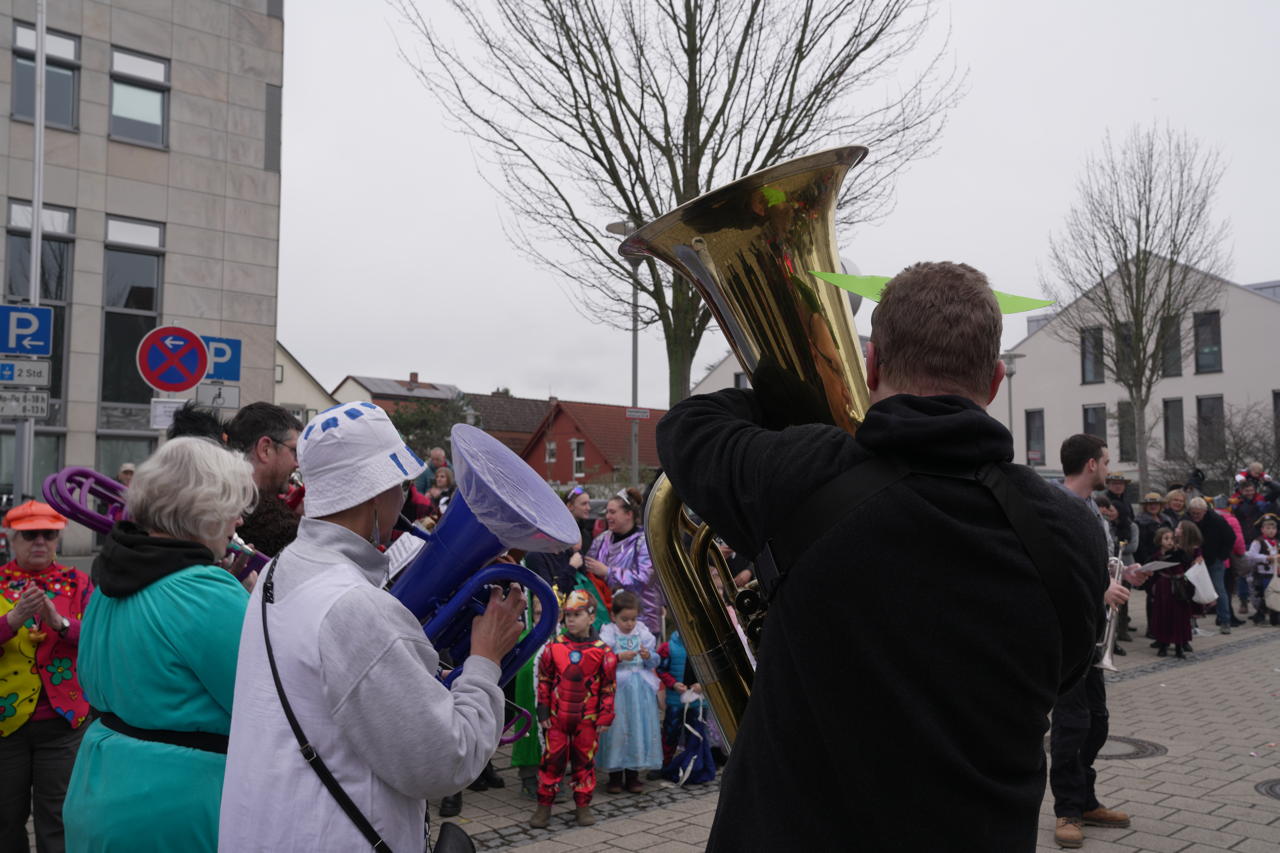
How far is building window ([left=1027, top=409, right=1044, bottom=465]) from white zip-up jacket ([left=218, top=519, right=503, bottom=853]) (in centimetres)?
4121

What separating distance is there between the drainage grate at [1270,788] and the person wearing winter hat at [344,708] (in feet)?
18.9

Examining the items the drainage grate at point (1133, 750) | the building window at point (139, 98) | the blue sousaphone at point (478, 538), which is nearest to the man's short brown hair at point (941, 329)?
the blue sousaphone at point (478, 538)

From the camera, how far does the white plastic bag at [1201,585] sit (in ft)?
35.8

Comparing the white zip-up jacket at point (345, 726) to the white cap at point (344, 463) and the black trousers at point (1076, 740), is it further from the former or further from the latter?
the black trousers at point (1076, 740)

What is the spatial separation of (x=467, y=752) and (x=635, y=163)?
28.7 feet

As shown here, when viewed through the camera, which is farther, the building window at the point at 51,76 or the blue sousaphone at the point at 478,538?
the building window at the point at 51,76

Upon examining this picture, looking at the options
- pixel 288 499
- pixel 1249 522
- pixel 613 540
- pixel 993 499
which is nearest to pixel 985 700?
pixel 993 499

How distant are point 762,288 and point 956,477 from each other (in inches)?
24.6

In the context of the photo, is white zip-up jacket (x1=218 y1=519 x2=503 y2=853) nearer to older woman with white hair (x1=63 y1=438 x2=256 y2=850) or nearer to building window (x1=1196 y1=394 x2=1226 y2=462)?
older woman with white hair (x1=63 y1=438 x2=256 y2=850)

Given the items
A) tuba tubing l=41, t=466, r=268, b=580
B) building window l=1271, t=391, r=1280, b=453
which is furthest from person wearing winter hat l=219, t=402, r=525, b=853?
building window l=1271, t=391, r=1280, b=453

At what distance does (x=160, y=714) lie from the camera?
2367 mm

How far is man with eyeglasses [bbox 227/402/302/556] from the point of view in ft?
11.4

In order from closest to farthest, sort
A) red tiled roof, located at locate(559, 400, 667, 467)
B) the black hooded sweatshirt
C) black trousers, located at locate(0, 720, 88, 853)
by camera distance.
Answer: the black hooded sweatshirt, black trousers, located at locate(0, 720, 88, 853), red tiled roof, located at locate(559, 400, 667, 467)

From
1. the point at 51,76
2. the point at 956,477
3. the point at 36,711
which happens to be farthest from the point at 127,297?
the point at 956,477
